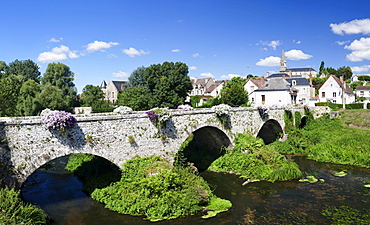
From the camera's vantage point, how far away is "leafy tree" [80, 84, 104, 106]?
56188mm

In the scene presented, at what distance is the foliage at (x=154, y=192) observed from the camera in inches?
507

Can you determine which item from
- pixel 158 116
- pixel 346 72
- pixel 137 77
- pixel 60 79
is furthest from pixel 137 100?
pixel 346 72

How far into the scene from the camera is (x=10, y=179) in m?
11.6

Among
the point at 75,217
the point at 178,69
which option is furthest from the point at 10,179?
the point at 178,69

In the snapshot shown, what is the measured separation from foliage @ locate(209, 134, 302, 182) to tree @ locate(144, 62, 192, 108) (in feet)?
68.1

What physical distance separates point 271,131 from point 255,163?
39.7ft

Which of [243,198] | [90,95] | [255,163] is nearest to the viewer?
[243,198]

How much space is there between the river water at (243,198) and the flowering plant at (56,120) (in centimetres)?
409

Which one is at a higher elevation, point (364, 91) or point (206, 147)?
point (364, 91)

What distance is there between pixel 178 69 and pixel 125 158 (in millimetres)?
29126

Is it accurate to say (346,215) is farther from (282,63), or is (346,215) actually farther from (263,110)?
(282,63)

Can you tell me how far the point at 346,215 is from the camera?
42.4 ft

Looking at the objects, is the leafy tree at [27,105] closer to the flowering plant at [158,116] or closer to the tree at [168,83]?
the tree at [168,83]

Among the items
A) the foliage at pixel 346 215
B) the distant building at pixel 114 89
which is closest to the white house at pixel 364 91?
the distant building at pixel 114 89
